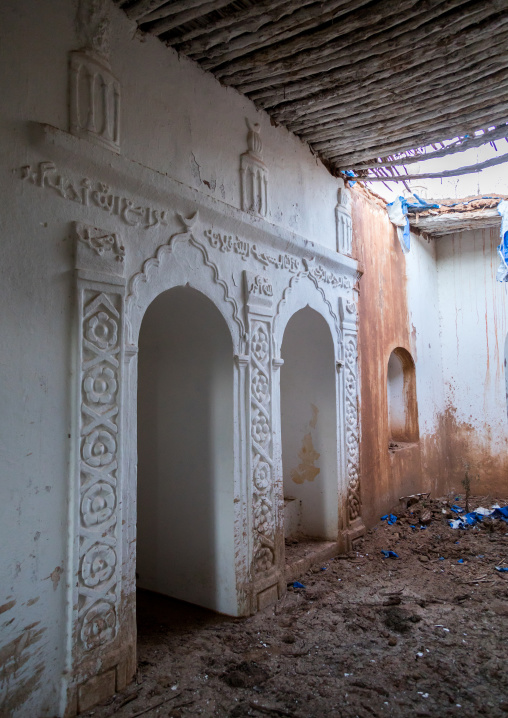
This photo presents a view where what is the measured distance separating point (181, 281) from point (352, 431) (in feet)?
10.1

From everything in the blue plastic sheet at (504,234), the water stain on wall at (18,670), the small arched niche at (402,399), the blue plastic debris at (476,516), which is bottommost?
the blue plastic debris at (476,516)

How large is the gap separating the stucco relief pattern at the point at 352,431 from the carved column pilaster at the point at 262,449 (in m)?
1.52

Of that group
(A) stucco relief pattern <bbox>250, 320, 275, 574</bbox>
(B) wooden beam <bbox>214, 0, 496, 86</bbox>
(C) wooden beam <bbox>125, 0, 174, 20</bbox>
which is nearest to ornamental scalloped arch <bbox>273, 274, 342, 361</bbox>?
(A) stucco relief pattern <bbox>250, 320, 275, 574</bbox>

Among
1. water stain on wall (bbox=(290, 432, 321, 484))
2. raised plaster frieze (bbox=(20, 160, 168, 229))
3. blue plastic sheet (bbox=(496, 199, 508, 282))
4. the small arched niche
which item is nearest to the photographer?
raised plaster frieze (bbox=(20, 160, 168, 229))

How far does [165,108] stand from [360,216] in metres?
3.54

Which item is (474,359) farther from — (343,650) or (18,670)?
(18,670)

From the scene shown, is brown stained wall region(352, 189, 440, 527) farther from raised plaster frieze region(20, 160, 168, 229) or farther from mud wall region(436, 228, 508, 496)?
raised plaster frieze region(20, 160, 168, 229)

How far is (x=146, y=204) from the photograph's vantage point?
361 cm

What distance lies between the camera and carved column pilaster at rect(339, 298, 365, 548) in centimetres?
587

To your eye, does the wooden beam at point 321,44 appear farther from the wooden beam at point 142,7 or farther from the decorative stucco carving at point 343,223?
the decorative stucco carving at point 343,223

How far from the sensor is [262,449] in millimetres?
4504

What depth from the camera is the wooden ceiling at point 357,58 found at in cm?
356

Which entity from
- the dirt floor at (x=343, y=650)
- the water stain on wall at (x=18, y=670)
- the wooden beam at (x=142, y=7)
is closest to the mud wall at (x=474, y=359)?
the dirt floor at (x=343, y=650)

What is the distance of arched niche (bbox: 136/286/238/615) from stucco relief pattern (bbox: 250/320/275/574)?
270mm
